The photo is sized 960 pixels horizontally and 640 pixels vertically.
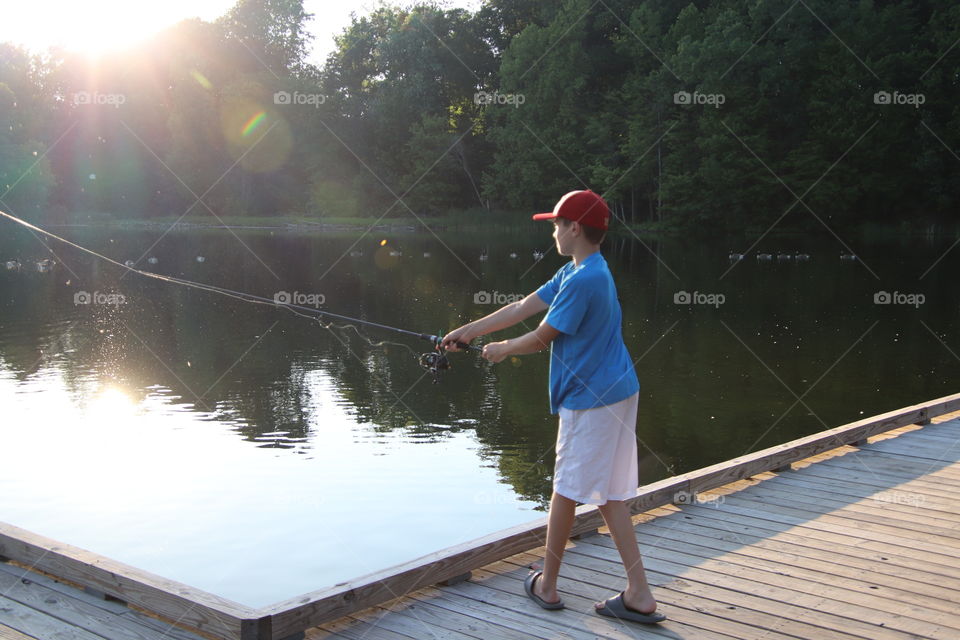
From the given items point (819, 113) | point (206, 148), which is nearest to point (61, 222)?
point (206, 148)

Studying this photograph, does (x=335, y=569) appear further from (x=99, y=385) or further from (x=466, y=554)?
(x=99, y=385)

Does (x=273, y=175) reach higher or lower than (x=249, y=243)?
higher

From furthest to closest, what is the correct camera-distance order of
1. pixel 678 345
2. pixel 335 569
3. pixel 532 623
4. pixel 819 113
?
pixel 819 113 → pixel 678 345 → pixel 335 569 → pixel 532 623

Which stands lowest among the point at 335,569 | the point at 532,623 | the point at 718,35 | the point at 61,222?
the point at 335,569

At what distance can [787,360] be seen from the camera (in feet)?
44.8

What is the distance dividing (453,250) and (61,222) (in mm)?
30743

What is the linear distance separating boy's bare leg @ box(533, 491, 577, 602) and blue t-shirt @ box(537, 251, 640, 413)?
0.42m

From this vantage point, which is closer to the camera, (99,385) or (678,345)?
(99,385)

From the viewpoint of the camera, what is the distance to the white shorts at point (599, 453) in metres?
3.53
